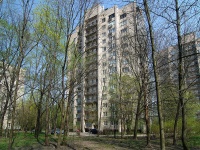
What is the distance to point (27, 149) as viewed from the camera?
1337 centimetres

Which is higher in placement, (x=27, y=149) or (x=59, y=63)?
(x=59, y=63)

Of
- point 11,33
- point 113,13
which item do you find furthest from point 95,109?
point 11,33

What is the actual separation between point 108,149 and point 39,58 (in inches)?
459

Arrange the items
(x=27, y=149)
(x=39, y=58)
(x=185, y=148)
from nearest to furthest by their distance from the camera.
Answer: (x=185, y=148) → (x=27, y=149) → (x=39, y=58)

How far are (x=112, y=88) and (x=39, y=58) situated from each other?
1734 cm

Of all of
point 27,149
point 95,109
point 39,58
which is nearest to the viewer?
point 27,149

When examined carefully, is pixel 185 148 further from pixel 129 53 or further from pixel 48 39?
pixel 48 39

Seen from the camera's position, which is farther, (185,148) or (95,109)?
(95,109)

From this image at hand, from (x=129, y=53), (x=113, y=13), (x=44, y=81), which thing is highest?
(x=113, y=13)

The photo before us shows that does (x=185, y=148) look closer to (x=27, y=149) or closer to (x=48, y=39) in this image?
(x=27, y=149)

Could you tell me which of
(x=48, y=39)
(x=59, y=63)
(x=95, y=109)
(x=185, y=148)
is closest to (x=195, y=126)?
(x=185, y=148)

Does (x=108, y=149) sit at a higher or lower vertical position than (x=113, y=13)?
lower

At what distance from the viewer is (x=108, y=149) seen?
13500mm

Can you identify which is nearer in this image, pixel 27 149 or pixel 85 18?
pixel 85 18
